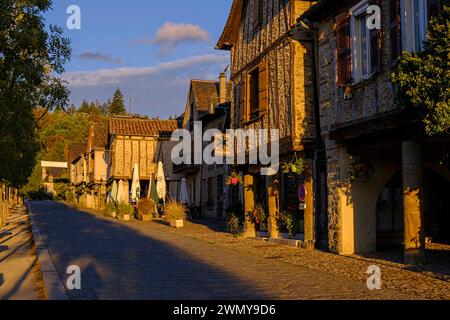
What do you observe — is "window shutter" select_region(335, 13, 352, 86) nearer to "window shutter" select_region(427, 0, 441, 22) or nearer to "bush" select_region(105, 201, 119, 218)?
"window shutter" select_region(427, 0, 441, 22)

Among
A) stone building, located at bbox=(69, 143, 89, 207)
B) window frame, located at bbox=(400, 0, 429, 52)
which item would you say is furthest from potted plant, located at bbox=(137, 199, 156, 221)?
stone building, located at bbox=(69, 143, 89, 207)

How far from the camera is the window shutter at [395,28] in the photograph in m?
10.7

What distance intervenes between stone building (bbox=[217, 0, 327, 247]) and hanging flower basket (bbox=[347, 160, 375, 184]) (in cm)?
202

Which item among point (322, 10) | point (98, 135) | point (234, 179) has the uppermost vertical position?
point (98, 135)

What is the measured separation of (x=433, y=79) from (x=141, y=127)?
38671 millimetres

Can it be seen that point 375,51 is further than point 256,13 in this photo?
No

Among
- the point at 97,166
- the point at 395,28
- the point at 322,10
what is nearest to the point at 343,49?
the point at 322,10

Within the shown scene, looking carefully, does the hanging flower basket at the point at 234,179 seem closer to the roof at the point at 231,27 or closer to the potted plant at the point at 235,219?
the potted plant at the point at 235,219

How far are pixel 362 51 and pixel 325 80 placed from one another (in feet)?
5.26

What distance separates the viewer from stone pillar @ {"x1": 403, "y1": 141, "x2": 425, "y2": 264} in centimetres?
1045

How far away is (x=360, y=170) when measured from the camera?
12.5 m

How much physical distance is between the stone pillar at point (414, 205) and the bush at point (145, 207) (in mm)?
21832

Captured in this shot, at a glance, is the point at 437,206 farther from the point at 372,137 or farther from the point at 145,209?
the point at 145,209
